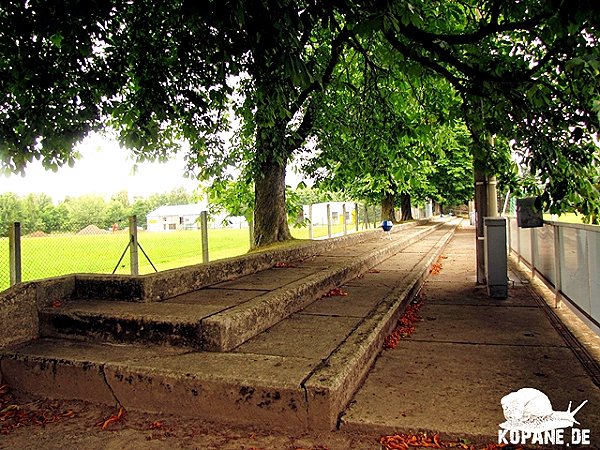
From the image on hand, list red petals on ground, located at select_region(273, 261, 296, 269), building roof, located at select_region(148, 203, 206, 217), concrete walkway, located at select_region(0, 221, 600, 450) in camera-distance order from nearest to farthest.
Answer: concrete walkway, located at select_region(0, 221, 600, 450) < red petals on ground, located at select_region(273, 261, 296, 269) < building roof, located at select_region(148, 203, 206, 217)

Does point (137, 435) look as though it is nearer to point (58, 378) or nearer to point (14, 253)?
point (58, 378)

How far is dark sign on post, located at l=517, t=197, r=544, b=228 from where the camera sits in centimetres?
715

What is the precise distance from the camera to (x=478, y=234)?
7.63 metres

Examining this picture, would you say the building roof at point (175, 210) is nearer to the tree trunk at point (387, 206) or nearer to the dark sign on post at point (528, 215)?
the dark sign on post at point (528, 215)

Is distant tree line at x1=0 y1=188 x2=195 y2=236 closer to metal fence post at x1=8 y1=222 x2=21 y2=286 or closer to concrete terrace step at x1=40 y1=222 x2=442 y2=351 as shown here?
metal fence post at x1=8 y1=222 x2=21 y2=286

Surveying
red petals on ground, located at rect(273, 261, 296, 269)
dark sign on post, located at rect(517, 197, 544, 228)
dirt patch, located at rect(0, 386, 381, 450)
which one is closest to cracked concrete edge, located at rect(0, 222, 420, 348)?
dirt patch, located at rect(0, 386, 381, 450)

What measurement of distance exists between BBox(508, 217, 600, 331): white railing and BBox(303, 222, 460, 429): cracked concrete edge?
7.20ft

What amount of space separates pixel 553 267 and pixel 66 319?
22.7 ft

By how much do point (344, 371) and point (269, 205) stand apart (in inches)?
307

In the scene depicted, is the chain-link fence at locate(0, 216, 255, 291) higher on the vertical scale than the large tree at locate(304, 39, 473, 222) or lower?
lower

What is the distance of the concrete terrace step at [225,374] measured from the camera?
2.59 metres

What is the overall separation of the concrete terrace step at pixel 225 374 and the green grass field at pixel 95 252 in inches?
142

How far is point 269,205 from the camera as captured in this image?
1035 cm

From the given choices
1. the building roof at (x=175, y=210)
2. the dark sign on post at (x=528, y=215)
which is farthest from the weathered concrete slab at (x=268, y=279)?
the building roof at (x=175, y=210)
